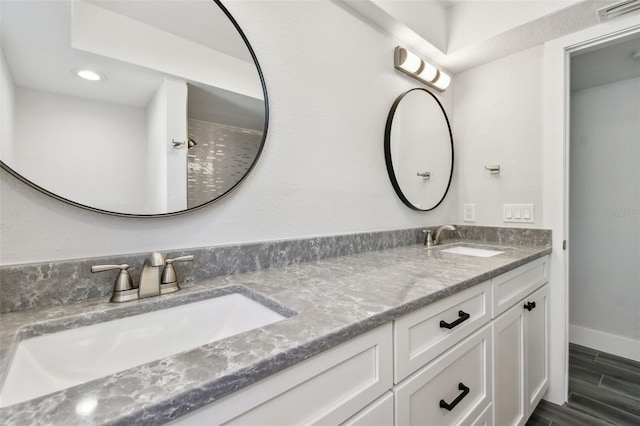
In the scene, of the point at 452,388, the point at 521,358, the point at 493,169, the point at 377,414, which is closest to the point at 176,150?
the point at 377,414

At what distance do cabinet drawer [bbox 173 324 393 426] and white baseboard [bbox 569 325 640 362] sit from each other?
8.60ft

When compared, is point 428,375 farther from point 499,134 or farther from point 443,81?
point 443,81

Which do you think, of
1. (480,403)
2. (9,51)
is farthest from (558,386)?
(9,51)

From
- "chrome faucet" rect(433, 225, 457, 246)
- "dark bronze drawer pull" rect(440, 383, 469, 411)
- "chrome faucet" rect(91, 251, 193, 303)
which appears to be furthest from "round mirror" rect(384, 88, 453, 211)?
"chrome faucet" rect(91, 251, 193, 303)

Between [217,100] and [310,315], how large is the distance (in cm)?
78

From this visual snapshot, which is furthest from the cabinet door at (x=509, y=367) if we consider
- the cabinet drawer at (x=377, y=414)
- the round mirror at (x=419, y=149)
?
the round mirror at (x=419, y=149)

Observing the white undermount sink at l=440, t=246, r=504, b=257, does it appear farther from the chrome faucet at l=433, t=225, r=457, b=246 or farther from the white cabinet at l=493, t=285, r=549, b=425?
the white cabinet at l=493, t=285, r=549, b=425

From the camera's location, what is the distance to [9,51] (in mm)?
659

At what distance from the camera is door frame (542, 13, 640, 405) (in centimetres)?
161

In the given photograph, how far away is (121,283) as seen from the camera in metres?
0.74

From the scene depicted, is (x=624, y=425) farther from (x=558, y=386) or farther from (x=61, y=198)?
(x=61, y=198)

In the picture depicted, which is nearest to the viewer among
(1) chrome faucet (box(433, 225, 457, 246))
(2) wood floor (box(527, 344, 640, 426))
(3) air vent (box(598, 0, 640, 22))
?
(3) air vent (box(598, 0, 640, 22))

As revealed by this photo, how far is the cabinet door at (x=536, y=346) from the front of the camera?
1365 mm

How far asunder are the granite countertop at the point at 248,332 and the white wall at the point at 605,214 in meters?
1.79
